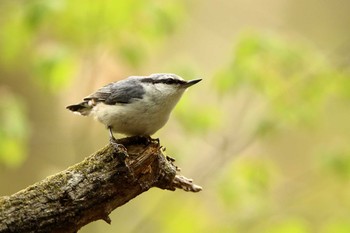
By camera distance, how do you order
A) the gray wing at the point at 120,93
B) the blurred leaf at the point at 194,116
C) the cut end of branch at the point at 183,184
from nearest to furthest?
the cut end of branch at the point at 183,184 < the gray wing at the point at 120,93 < the blurred leaf at the point at 194,116

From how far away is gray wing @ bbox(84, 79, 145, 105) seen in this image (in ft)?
7.90

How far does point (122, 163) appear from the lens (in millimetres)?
2057

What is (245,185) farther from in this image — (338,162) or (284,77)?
(284,77)

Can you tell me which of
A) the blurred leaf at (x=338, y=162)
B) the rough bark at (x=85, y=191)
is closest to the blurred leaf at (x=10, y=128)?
the rough bark at (x=85, y=191)

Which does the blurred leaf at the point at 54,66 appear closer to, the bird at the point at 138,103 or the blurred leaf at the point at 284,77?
the bird at the point at 138,103

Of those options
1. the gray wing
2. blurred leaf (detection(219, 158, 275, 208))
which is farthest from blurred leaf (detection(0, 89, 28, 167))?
blurred leaf (detection(219, 158, 275, 208))

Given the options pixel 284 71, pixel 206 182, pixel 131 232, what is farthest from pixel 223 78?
pixel 131 232

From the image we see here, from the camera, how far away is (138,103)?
2369 millimetres

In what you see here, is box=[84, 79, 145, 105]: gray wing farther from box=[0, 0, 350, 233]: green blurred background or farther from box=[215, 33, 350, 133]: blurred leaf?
box=[215, 33, 350, 133]: blurred leaf

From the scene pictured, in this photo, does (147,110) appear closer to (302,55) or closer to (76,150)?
(302,55)

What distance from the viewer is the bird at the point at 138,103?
2.34m

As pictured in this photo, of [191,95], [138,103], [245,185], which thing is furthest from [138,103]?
[245,185]

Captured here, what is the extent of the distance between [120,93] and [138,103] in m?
0.11

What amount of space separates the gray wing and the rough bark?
289 mm
